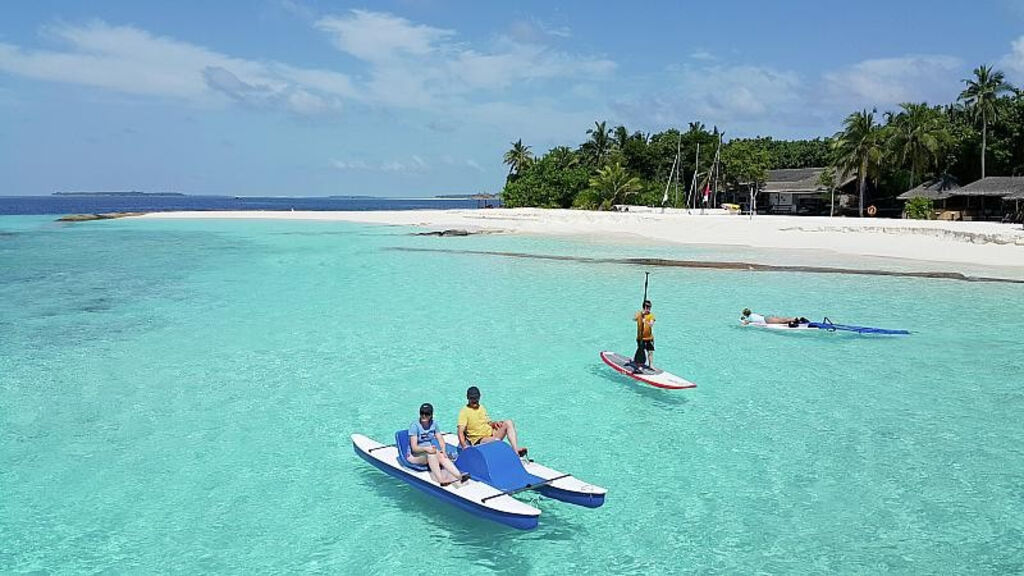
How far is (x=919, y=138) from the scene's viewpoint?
210 ft

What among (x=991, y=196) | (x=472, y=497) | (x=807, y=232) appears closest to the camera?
(x=472, y=497)

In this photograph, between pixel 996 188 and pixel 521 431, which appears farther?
pixel 996 188

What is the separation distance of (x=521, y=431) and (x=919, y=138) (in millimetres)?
62228

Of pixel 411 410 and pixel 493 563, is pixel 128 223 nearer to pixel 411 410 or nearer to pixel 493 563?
pixel 411 410

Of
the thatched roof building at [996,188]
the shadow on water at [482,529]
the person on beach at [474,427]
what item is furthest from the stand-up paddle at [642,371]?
the thatched roof building at [996,188]

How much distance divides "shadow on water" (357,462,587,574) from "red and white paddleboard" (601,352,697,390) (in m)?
5.50

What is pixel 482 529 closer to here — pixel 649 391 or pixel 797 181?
pixel 649 391

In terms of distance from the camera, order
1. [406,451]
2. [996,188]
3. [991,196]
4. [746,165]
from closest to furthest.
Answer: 1. [406,451]
2. [996,188]
3. [991,196]
4. [746,165]

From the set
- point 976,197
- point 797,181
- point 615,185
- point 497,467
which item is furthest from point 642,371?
point 797,181

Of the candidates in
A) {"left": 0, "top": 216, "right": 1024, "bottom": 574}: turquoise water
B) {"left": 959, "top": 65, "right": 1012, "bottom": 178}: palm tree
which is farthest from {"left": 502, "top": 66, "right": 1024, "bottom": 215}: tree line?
{"left": 0, "top": 216, "right": 1024, "bottom": 574}: turquoise water

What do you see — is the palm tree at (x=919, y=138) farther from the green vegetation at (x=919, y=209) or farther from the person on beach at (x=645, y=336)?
the person on beach at (x=645, y=336)

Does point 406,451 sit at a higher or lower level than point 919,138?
lower

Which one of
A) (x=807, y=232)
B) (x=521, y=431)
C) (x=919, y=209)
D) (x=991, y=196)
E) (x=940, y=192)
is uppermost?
(x=940, y=192)

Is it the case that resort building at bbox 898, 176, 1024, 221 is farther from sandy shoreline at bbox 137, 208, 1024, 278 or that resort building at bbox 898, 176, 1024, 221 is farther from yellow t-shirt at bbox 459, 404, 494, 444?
yellow t-shirt at bbox 459, 404, 494, 444
